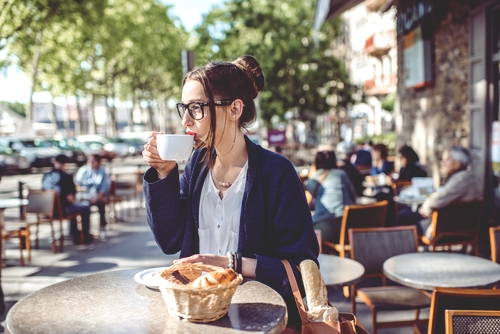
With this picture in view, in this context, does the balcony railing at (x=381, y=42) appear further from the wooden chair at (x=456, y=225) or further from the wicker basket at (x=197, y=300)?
the wicker basket at (x=197, y=300)

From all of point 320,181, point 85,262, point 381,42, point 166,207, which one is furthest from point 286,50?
point 166,207

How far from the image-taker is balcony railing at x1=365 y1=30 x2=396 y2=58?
34094 mm

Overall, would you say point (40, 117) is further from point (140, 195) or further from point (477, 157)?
point (477, 157)

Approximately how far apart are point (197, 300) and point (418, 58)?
34.2 feet

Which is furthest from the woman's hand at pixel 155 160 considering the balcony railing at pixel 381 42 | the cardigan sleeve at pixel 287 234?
the balcony railing at pixel 381 42

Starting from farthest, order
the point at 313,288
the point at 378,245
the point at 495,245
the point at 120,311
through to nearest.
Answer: the point at 378,245, the point at 495,245, the point at 313,288, the point at 120,311

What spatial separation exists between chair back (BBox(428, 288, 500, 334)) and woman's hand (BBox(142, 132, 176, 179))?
1.45 m

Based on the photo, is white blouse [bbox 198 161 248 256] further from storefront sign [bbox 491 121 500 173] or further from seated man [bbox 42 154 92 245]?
seated man [bbox 42 154 92 245]

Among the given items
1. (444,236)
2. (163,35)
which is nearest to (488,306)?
(444,236)

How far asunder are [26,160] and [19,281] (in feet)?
83.1

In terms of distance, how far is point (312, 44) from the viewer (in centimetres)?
2556

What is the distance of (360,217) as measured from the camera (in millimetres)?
5934

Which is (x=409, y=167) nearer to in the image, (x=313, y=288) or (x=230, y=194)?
(x=230, y=194)

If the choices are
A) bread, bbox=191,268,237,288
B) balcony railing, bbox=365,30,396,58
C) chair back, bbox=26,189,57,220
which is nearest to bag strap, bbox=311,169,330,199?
chair back, bbox=26,189,57,220
